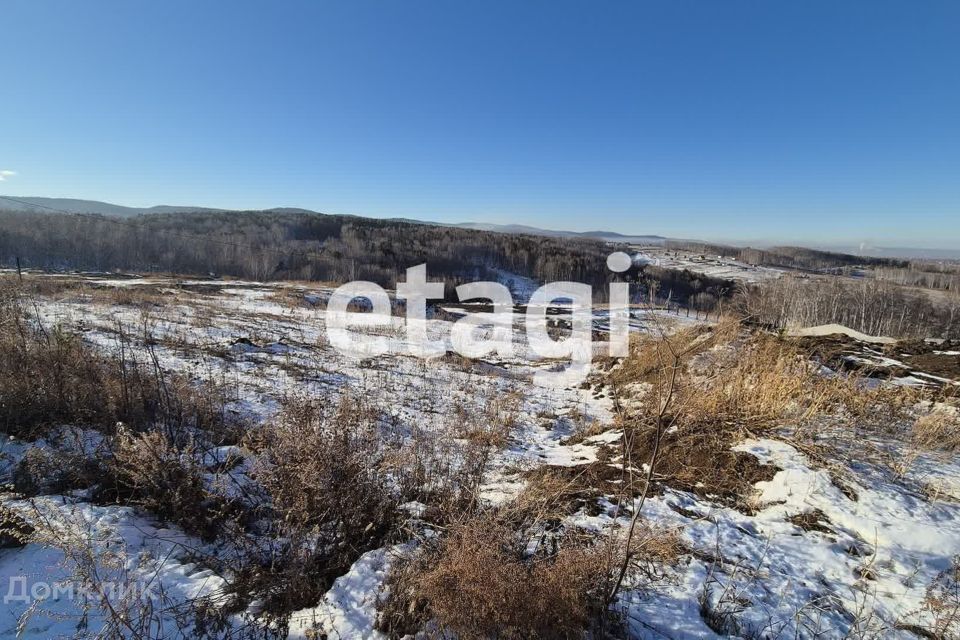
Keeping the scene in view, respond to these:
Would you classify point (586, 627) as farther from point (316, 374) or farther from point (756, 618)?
point (316, 374)

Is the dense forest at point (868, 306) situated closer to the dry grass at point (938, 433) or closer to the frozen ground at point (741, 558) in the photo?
the dry grass at point (938, 433)

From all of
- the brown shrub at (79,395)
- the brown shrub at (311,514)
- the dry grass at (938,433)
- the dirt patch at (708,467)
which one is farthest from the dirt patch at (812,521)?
the brown shrub at (79,395)

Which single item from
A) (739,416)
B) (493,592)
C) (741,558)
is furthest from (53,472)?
(739,416)

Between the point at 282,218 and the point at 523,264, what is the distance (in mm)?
62394

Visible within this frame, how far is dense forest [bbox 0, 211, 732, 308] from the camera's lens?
2125 inches

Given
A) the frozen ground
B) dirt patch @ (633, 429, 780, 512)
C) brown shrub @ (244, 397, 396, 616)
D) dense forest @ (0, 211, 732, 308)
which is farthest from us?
dense forest @ (0, 211, 732, 308)

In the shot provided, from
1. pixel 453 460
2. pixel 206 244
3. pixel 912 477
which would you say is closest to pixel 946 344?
pixel 912 477

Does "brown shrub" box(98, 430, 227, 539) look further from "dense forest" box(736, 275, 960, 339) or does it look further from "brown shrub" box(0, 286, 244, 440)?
"dense forest" box(736, 275, 960, 339)

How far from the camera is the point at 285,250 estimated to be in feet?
215

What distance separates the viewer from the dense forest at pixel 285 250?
2125 inches

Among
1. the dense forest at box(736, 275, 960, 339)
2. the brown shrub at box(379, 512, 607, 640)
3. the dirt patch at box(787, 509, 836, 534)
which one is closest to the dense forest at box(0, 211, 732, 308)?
the dense forest at box(736, 275, 960, 339)

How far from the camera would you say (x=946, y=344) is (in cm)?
680

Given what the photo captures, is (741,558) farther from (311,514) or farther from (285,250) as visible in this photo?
(285,250)

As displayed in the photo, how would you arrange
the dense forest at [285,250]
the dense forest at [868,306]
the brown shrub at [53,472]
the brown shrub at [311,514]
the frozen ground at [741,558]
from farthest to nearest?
1. the dense forest at [285,250]
2. the dense forest at [868,306]
3. the brown shrub at [53,472]
4. the brown shrub at [311,514]
5. the frozen ground at [741,558]
